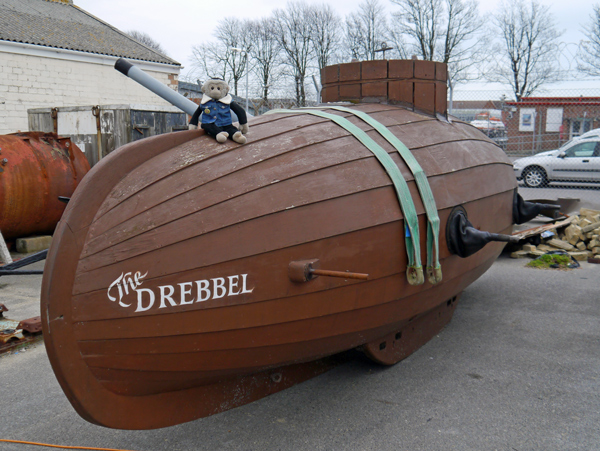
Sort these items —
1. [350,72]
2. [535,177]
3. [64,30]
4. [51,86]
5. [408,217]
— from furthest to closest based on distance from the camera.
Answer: [64,30] < [51,86] < [535,177] < [350,72] < [408,217]

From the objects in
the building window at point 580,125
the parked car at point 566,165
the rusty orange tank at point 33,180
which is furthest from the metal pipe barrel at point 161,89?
the building window at point 580,125

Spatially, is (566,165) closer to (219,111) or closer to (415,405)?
(415,405)

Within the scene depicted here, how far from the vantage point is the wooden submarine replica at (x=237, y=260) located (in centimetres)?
219

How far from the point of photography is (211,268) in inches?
89.5

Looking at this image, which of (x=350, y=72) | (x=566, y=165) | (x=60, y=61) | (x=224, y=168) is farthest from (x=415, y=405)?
(x=60, y=61)

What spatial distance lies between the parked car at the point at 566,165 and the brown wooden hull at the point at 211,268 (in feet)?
40.3

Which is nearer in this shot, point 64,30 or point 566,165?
point 566,165

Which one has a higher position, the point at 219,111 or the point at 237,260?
the point at 219,111

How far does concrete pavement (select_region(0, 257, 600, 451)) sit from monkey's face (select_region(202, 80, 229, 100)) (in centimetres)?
187

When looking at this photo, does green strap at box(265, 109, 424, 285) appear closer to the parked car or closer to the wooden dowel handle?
the wooden dowel handle

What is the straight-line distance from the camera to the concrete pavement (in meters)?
2.88

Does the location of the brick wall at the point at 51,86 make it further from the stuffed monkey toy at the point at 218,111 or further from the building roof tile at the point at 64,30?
the stuffed monkey toy at the point at 218,111

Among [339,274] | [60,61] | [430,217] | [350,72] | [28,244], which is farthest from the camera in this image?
[60,61]

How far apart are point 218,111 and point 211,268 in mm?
898
